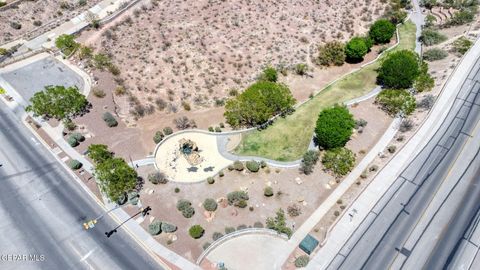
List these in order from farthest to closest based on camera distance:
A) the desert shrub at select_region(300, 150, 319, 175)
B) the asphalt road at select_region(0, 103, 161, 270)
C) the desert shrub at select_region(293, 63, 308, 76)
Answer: the desert shrub at select_region(293, 63, 308, 76), the desert shrub at select_region(300, 150, 319, 175), the asphalt road at select_region(0, 103, 161, 270)

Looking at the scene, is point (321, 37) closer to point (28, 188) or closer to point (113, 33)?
point (113, 33)

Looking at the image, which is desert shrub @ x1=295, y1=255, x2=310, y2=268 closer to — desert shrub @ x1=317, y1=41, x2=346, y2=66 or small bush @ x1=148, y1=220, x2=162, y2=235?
small bush @ x1=148, y1=220, x2=162, y2=235

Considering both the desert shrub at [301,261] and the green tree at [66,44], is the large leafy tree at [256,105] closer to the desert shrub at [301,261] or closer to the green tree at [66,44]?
the desert shrub at [301,261]

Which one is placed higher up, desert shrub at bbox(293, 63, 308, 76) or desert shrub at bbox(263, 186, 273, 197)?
desert shrub at bbox(293, 63, 308, 76)

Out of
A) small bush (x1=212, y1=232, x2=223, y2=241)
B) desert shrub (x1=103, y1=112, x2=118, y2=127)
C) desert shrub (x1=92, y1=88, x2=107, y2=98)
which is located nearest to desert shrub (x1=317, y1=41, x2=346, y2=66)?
desert shrub (x1=103, y1=112, x2=118, y2=127)

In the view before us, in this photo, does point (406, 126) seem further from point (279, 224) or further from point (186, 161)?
point (186, 161)

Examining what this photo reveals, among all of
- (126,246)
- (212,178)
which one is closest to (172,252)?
(126,246)

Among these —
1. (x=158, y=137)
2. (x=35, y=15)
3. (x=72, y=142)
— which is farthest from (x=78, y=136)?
(x=35, y=15)

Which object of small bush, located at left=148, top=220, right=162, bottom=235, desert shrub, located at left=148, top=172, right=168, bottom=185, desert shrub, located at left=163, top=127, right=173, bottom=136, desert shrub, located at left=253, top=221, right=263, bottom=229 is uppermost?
desert shrub, located at left=163, top=127, right=173, bottom=136
